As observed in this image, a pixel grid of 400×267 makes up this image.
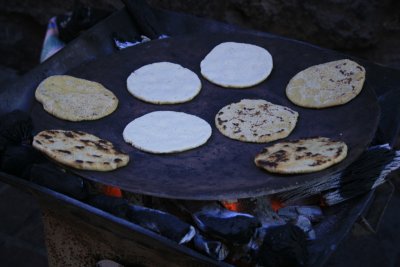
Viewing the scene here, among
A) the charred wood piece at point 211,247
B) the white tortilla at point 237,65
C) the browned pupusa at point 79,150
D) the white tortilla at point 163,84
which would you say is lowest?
the charred wood piece at point 211,247

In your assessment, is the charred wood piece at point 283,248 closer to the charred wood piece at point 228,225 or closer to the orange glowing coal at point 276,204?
the charred wood piece at point 228,225

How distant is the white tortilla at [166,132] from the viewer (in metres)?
1.97

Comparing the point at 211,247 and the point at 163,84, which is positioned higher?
the point at 163,84

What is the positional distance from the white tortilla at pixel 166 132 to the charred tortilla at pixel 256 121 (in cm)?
9

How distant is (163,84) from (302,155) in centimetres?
80

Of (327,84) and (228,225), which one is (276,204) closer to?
(228,225)

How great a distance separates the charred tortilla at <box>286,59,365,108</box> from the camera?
7.02 ft

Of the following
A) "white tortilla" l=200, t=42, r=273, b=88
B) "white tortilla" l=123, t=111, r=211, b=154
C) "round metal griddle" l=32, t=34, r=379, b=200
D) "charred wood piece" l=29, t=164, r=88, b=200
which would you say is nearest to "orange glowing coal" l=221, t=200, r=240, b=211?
"round metal griddle" l=32, t=34, r=379, b=200

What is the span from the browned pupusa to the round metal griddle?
0.04 metres

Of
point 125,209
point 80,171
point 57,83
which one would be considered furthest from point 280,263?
point 57,83

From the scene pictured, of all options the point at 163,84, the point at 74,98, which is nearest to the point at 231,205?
the point at 163,84

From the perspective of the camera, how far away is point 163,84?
234cm

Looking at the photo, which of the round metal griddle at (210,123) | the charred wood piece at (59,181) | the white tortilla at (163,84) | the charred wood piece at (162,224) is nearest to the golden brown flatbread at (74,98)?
the round metal griddle at (210,123)

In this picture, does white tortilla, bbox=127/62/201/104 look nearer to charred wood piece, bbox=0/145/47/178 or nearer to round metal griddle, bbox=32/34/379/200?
round metal griddle, bbox=32/34/379/200
